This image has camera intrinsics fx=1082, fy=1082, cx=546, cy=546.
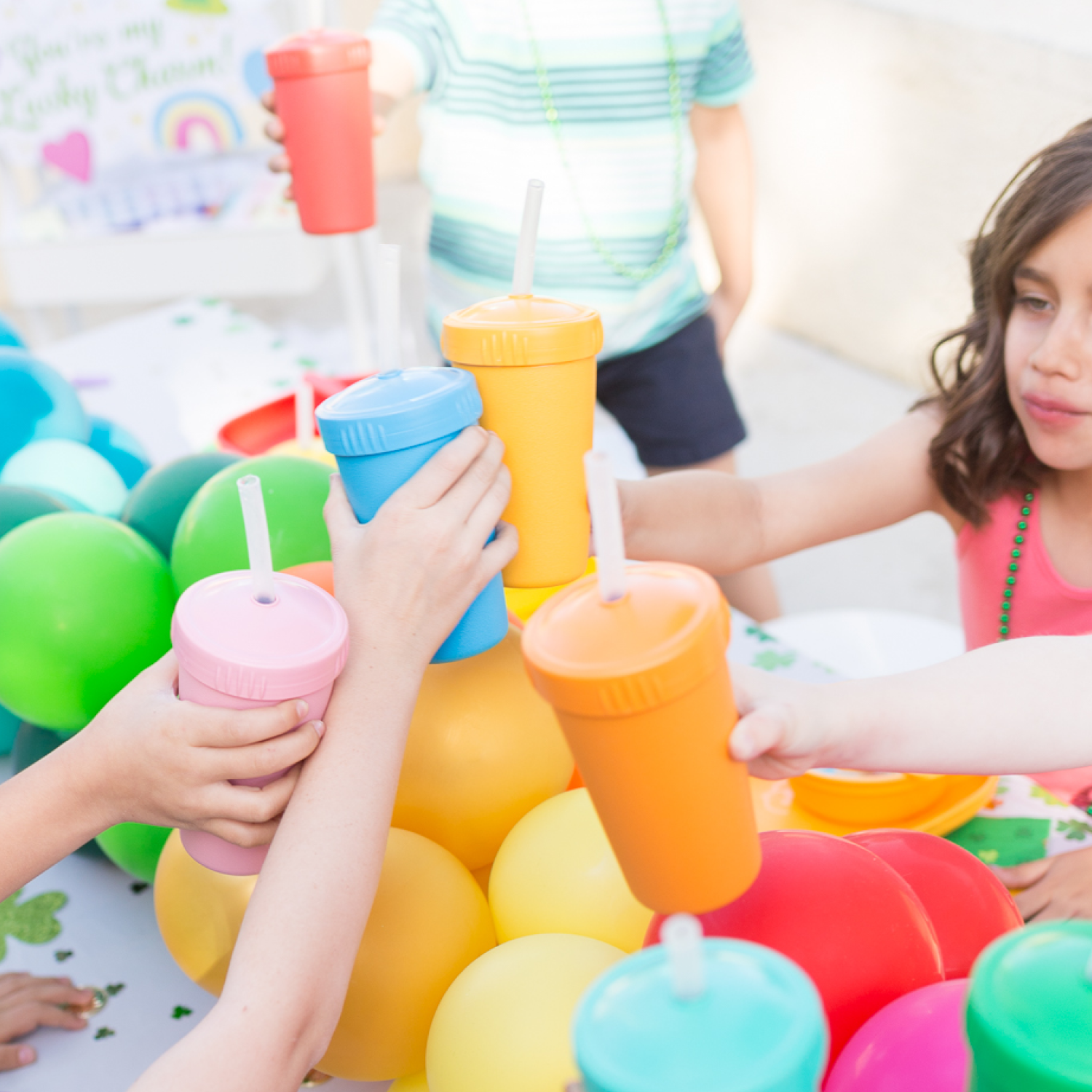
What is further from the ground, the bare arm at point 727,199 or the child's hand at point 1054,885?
the bare arm at point 727,199

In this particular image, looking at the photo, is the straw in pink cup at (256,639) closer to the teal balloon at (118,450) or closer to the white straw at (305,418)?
the white straw at (305,418)

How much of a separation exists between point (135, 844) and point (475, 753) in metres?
0.34

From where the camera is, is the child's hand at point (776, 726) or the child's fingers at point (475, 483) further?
the child's fingers at point (475, 483)

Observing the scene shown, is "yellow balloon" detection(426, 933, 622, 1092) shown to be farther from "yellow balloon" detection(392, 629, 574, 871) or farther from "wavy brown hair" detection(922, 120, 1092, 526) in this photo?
"wavy brown hair" detection(922, 120, 1092, 526)

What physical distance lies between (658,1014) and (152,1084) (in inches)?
11.1

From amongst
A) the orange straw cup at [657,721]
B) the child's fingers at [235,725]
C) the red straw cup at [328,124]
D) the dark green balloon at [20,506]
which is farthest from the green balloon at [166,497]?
the orange straw cup at [657,721]

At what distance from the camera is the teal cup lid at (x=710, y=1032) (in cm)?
35

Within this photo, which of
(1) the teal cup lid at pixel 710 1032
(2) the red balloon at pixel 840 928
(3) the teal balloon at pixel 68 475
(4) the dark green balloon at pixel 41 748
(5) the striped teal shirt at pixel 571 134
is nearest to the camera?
(1) the teal cup lid at pixel 710 1032

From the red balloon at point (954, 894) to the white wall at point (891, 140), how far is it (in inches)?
79.1

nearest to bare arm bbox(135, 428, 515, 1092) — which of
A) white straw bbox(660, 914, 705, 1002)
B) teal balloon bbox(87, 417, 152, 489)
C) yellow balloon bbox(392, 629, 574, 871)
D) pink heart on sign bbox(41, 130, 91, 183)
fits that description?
yellow balloon bbox(392, 629, 574, 871)

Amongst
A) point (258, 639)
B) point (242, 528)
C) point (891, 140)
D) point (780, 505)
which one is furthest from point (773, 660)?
point (891, 140)

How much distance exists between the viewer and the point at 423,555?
652 mm

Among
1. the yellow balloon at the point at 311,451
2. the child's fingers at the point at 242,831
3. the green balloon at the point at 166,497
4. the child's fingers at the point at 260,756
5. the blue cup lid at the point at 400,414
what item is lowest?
the yellow balloon at the point at 311,451

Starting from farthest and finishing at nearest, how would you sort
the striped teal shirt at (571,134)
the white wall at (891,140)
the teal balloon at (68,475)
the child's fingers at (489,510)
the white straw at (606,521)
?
the white wall at (891,140) → the striped teal shirt at (571,134) → the teal balloon at (68,475) → the child's fingers at (489,510) → the white straw at (606,521)
